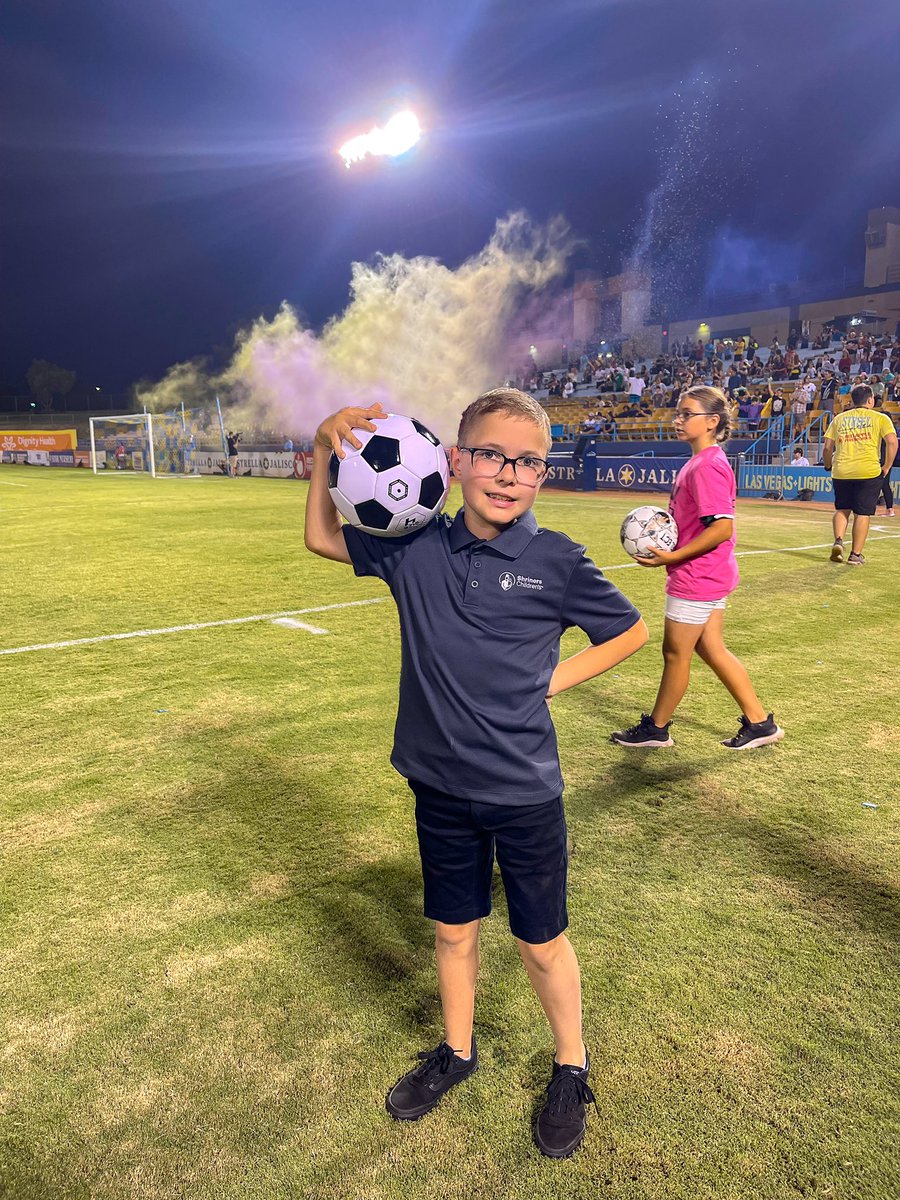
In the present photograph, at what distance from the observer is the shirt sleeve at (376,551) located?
2139mm

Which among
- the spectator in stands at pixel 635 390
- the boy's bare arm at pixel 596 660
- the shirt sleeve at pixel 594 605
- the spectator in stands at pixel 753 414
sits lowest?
the boy's bare arm at pixel 596 660

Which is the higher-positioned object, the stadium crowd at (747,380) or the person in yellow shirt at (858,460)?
the stadium crowd at (747,380)

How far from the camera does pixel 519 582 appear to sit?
1.90m

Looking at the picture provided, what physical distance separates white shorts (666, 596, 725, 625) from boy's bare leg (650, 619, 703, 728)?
0.02 meters

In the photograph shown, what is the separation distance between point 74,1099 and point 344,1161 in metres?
0.74

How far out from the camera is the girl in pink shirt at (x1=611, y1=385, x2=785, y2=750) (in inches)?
158

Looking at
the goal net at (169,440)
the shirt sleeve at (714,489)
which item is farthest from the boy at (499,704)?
the goal net at (169,440)

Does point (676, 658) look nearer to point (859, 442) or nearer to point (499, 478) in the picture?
point (499, 478)

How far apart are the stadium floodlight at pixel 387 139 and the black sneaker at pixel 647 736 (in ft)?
199

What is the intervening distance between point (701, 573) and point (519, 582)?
2.55m

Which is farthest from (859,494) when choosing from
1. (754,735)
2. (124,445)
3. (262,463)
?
(124,445)

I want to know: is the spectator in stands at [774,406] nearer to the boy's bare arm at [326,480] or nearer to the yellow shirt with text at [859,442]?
the yellow shirt with text at [859,442]

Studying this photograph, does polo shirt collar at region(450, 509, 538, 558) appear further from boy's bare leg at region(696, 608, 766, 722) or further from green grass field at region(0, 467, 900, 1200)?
boy's bare leg at region(696, 608, 766, 722)

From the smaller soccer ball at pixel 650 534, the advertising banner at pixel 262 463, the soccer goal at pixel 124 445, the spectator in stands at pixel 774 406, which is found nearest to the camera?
the smaller soccer ball at pixel 650 534
